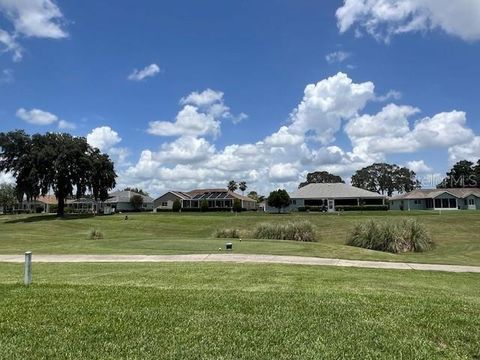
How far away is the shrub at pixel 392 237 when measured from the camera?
2817cm

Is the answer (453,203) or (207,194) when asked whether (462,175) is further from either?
(207,194)

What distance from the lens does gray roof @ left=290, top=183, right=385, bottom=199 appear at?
263ft

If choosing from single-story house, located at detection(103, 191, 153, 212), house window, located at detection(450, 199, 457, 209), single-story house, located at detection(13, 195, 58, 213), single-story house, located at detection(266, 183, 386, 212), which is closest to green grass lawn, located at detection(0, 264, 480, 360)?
single-story house, located at detection(266, 183, 386, 212)

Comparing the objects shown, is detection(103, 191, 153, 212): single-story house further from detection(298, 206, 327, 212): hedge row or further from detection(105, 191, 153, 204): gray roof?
detection(298, 206, 327, 212): hedge row

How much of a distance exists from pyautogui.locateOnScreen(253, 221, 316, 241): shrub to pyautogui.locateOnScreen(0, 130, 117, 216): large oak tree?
127 feet

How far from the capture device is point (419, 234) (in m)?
29.1

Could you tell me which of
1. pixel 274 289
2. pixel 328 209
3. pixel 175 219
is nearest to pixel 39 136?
pixel 175 219

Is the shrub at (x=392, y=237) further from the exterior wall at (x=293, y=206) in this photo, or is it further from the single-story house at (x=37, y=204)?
the single-story house at (x=37, y=204)

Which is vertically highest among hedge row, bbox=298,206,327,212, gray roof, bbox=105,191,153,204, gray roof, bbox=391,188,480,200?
gray roof, bbox=105,191,153,204

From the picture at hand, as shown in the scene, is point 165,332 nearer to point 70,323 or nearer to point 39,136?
point 70,323

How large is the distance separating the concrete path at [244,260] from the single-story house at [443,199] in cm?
6616

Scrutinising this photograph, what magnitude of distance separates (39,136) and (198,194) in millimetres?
41366

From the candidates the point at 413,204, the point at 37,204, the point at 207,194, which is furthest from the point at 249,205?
the point at 37,204

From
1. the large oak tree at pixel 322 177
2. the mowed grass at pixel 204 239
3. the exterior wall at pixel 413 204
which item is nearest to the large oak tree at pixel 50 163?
the mowed grass at pixel 204 239
